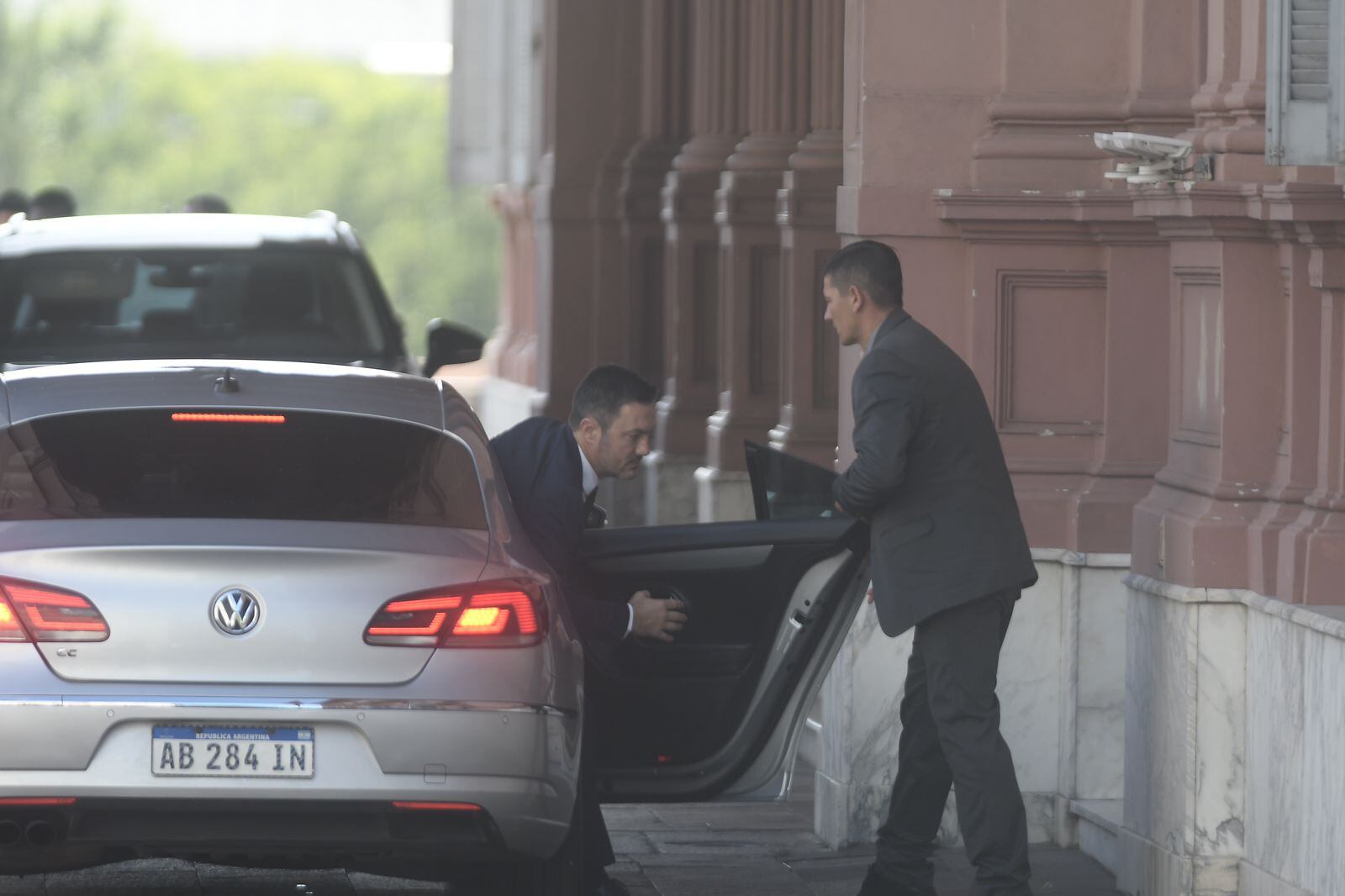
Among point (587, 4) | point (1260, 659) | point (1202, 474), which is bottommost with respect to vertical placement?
point (1260, 659)

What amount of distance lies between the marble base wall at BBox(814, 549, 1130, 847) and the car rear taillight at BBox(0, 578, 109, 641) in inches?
131

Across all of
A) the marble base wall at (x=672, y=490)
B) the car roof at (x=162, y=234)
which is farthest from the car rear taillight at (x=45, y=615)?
the marble base wall at (x=672, y=490)

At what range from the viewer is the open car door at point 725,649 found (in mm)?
7781

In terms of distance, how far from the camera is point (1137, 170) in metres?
8.15

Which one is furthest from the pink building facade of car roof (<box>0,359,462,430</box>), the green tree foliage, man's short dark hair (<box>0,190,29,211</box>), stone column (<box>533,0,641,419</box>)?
the green tree foliage

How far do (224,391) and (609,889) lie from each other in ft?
6.30

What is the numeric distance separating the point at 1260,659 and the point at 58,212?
1186cm

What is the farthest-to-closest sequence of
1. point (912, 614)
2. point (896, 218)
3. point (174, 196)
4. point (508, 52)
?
point (174, 196)
point (508, 52)
point (896, 218)
point (912, 614)

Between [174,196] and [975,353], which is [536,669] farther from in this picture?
[174,196]

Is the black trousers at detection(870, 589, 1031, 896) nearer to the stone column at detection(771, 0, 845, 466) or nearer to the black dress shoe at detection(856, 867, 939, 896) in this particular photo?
the black dress shoe at detection(856, 867, 939, 896)

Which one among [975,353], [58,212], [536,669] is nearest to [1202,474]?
[975,353]

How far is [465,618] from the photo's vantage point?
667 cm

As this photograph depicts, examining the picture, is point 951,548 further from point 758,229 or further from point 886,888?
point 758,229

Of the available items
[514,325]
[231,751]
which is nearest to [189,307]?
[231,751]
